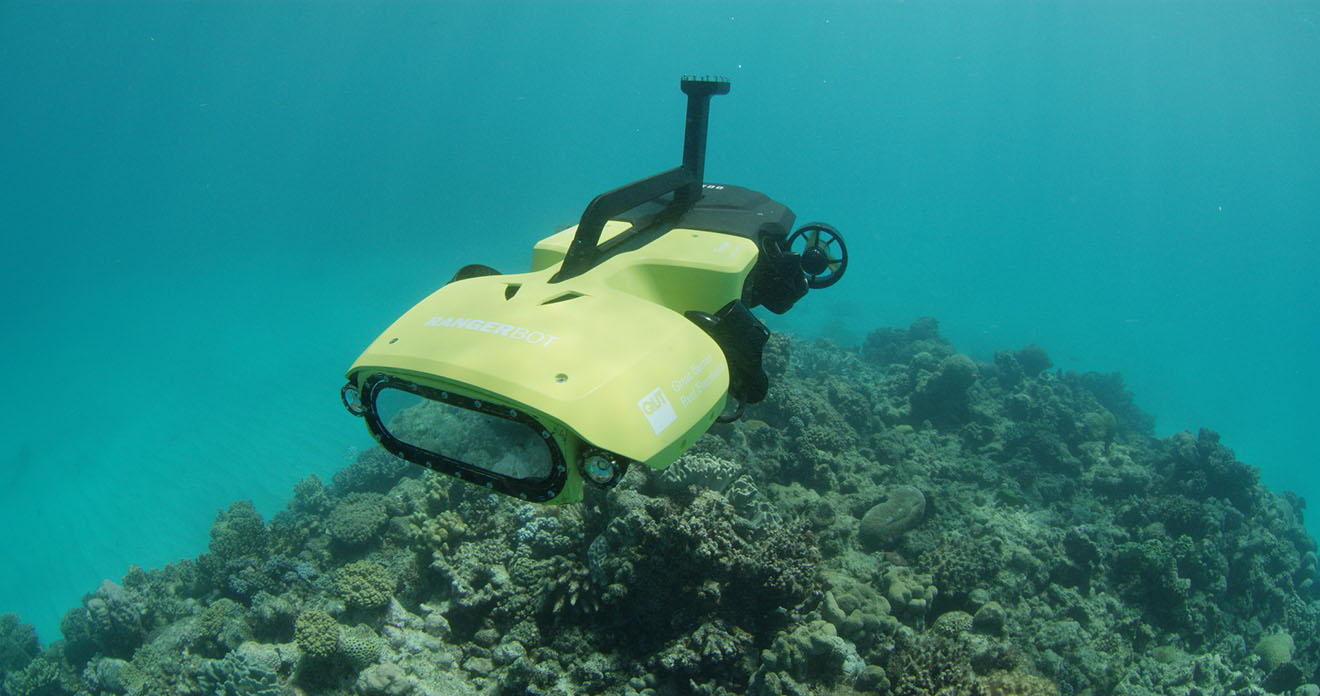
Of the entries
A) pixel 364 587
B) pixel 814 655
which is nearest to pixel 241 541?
pixel 364 587

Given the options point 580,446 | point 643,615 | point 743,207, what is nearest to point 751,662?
point 643,615

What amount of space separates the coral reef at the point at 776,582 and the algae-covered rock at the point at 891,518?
0.04 m

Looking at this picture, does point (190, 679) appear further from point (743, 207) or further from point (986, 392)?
point (986, 392)

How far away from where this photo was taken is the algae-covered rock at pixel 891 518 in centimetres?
791

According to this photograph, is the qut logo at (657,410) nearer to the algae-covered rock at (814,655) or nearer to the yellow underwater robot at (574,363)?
the yellow underwater robot at (574,363)

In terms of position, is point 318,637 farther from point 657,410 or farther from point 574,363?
point 657,410

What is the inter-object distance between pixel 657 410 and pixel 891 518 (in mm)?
6203

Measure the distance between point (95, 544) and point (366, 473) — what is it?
1086cm

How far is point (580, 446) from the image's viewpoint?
2.91 meters

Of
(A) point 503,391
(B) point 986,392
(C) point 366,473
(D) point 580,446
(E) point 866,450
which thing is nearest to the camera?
(A) point 503,391

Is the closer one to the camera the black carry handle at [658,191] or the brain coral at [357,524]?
the black carry handle at [658,191]

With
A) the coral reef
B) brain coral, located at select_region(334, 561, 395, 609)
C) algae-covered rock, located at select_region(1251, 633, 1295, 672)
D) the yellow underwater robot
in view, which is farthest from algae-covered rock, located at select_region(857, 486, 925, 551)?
algae-covered rock, located at select_region(1251, 633, 1295, 672)

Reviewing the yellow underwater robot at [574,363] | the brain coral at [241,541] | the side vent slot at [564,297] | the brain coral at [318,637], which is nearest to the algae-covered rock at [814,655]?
the yellow underwater robot at [574,363]

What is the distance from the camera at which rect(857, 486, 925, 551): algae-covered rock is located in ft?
26.0
